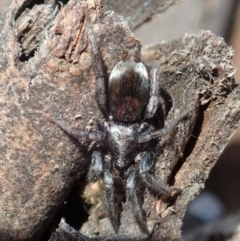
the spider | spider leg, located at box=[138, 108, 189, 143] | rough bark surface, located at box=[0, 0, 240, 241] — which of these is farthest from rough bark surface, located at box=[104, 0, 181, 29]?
spider leg, located at box=[138, 108, 189, 143]

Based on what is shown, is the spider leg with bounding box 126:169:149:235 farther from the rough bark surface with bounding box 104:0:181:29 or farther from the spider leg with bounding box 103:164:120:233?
the rough bark surface with bounding box 104:0:181:29

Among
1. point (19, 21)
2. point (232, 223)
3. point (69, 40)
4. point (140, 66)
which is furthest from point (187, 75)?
point (232, 223)

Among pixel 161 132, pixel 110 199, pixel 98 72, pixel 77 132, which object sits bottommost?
pixel 110 199

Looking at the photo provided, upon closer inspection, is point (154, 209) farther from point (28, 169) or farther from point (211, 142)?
point (28, 169)

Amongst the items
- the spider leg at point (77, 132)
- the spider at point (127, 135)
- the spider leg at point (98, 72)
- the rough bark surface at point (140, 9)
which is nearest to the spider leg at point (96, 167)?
the spider at point (127, 135)

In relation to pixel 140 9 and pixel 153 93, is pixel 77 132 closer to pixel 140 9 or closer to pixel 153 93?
pixel 153 93

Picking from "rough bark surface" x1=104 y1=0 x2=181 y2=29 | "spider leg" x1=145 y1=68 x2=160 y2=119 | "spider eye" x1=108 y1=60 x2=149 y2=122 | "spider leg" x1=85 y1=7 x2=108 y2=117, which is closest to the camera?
"spider leg" x1=85 y1=7 x2=108 y2=117

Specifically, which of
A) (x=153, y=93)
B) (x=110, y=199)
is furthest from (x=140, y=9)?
(x=110, y=199)
